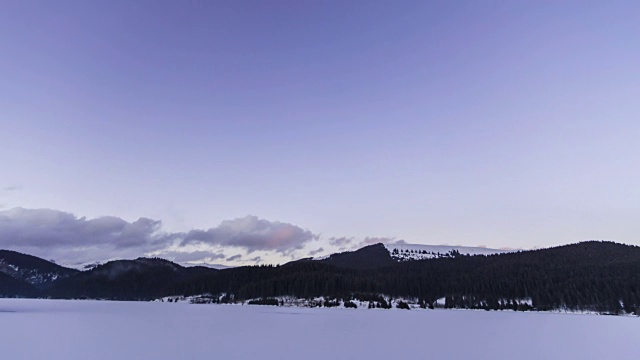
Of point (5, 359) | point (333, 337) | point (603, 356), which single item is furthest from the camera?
point (333, 337)

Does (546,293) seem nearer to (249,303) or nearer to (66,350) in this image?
(249,303)

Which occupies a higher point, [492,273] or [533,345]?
[492,273]

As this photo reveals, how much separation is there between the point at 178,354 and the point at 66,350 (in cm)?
1000

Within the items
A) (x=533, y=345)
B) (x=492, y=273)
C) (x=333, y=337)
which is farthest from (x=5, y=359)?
(x=492, y=273)

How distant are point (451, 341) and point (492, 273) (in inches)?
6625

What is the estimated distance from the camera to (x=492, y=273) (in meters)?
197

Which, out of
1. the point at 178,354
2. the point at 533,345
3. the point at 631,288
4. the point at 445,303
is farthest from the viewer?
the point at 445,303

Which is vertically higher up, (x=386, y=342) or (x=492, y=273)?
(x=492, y=273)

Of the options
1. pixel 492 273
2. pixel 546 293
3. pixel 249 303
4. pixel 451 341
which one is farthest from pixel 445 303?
pixel 451 341

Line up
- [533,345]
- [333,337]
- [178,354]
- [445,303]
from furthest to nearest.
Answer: [445,303] → [333,337] → [533,345] → [178,354]

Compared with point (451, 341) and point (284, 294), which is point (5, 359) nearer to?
point (451, 341)

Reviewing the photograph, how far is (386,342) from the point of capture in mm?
43000

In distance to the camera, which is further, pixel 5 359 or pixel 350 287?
pixel 350 287

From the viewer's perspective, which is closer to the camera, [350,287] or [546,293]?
[546,293]
